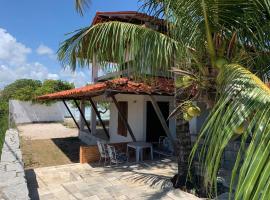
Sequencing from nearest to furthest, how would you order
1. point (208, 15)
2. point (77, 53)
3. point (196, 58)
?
point (208, 15) < point (196, 58) < point (77, 53)

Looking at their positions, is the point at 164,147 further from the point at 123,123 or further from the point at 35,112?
the point at 35,112

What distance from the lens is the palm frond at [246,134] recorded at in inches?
74.5

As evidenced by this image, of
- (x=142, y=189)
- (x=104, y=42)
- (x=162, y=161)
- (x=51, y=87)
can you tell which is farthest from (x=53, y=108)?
(x=104, y=42)

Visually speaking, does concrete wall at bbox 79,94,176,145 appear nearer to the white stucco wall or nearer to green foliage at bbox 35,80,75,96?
the white stucco wall

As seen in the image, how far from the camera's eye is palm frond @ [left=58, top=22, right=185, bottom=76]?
582 centimetres

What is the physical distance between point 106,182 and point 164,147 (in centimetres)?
584

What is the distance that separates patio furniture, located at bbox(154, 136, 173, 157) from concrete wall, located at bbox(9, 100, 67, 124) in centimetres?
2727

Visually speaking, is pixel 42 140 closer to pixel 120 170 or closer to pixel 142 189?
pixel 120 170

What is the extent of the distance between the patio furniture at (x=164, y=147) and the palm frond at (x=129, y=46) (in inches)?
340

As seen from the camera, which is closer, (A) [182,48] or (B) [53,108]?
(A) [182,48]

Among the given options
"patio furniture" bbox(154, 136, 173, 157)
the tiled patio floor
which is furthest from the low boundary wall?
"patio furniture" bbox(154, 136, 173, 157)

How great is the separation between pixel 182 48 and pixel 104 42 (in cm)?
166

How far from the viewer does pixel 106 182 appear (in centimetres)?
990

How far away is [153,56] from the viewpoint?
576cm
